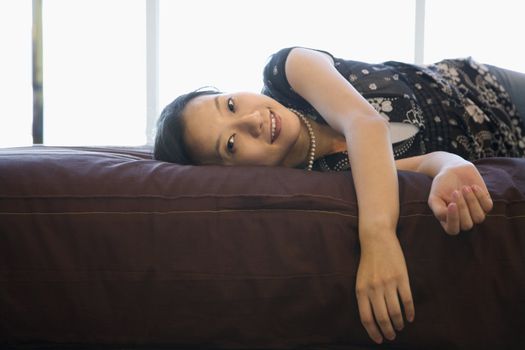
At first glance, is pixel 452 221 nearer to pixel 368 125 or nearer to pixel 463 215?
pixel 463 215

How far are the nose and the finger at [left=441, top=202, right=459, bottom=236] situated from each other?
18.1 inches

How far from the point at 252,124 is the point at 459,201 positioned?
1.54 feet

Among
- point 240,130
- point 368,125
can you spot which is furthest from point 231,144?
point 368,125

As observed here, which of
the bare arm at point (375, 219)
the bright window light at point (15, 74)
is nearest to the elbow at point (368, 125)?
the bare arm at point (375, 219)

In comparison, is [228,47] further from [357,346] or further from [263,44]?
[357,346]

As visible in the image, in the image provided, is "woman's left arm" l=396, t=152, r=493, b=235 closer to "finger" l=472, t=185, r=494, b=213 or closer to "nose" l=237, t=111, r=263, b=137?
"finger" l=472, t=185, r=494, b=213

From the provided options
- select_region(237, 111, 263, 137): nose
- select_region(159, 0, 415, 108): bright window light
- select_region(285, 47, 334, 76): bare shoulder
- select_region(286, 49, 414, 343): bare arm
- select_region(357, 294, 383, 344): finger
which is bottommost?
select_region(357, 294, 383, 344): finger

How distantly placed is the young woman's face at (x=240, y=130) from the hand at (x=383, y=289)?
41cm

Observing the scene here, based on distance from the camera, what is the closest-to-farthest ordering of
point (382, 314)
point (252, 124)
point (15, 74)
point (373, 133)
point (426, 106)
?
point (382, 314), point (373, 133), point (252, 124), point (426, 106), point (15, 74)

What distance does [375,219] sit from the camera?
73cm

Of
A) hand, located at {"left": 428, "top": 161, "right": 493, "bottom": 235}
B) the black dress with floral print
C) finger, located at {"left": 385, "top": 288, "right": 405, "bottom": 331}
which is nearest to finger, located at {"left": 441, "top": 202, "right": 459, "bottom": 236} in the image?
hand, located at {"left": 428, "top": 161, "right": 493, "bottom": 235}

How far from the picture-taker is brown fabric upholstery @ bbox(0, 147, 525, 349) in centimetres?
72

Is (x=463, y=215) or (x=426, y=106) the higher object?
(x=426, y=106)

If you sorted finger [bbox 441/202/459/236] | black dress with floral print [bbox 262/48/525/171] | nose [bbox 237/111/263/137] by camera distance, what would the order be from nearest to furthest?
finger [bbox 441/202/459/236], nose [bbox 237/111/263/137], black dress with floral print [bbox 262/48/525/171]
